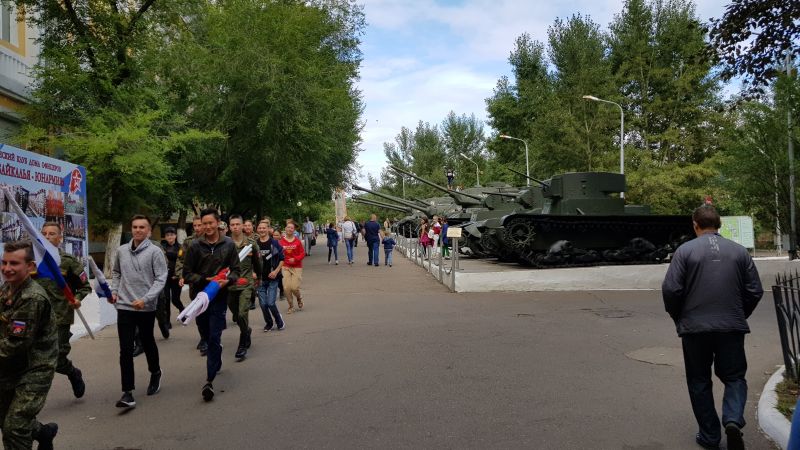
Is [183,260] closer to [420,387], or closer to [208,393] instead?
[208,393]

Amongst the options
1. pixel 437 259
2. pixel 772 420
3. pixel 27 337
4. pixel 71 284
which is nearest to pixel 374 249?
pixel 437 259

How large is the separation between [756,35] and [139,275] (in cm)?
923

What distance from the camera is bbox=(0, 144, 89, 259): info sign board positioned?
24.6ft

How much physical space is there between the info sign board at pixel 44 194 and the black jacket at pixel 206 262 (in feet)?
9.28

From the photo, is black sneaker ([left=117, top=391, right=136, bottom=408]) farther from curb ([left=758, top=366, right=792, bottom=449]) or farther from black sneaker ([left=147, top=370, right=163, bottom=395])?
curb ([left=758, top=366, right=792, bottom=449])

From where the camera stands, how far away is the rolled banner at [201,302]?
539cm

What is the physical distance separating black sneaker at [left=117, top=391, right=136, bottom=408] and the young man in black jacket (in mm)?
667

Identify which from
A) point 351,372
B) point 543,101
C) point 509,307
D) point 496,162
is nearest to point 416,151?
point 496,162

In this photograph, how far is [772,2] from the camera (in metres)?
9.02

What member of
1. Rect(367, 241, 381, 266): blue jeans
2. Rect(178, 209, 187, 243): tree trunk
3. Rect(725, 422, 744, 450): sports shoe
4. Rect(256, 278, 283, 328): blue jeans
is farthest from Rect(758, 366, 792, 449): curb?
Rect(178, 209, 187, 243): tree trunk

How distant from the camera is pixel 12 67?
14.2 meters

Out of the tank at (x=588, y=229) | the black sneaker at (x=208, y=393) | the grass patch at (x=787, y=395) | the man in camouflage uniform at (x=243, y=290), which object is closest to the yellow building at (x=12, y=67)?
the man in camouflage uniform at (x=243, y=290)

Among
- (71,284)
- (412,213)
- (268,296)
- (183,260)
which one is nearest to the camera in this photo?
(71,284)

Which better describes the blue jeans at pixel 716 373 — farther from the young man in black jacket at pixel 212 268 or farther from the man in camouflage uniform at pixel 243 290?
the man in camouflage uniform at pixel 243 290
